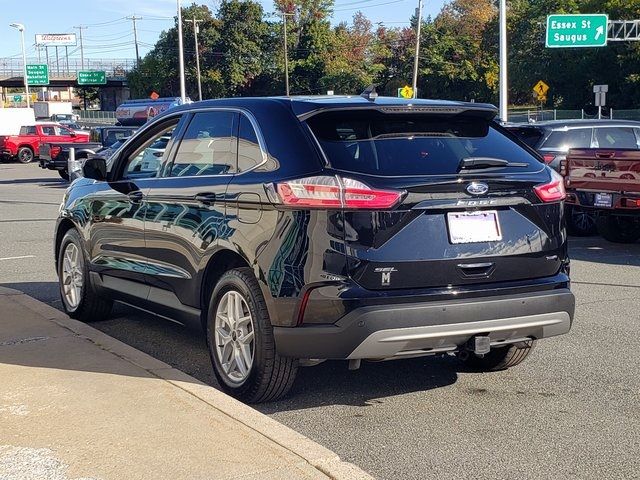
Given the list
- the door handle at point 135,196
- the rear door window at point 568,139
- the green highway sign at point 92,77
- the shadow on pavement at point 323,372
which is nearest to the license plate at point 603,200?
the rear door window at point 568,139

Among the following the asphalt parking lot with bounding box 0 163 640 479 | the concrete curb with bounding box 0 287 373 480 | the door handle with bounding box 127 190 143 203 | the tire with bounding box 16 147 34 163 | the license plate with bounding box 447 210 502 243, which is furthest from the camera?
the tire with bounding box 16 147 34 163

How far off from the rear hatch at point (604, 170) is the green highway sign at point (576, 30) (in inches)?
1059

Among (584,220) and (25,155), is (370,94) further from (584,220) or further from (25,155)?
(25,155)

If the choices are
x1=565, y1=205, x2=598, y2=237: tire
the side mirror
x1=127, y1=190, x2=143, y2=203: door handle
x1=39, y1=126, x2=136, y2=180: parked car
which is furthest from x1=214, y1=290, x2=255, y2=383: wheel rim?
x1=39, y1=126, x2=136, y2=180: parked car

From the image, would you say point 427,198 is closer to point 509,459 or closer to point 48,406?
point 509,459

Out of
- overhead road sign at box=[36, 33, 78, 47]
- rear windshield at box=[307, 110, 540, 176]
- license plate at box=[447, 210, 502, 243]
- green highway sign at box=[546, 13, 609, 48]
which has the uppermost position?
overhead road sign at box=[36, 33, 78, 47]

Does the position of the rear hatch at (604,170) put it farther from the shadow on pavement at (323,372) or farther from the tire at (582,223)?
the shadow on pavement at (323,372)

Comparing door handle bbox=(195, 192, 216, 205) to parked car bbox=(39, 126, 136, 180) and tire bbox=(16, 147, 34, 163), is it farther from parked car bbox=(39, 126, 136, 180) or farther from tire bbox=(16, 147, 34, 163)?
tire bbox=(16, 147, 34, 163)

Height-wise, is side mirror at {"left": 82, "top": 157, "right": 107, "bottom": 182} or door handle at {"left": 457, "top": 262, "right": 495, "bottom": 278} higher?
side mirror at {"left": 82, "top": 157, "right": 107, "bottom": 182}

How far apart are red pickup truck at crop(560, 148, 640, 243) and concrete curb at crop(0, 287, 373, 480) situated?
24.5 ft

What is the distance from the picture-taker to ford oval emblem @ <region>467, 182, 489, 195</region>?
4926 mm

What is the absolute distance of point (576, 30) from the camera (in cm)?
3781

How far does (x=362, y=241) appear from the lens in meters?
4.73

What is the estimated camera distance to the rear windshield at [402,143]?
4961 millimetres
